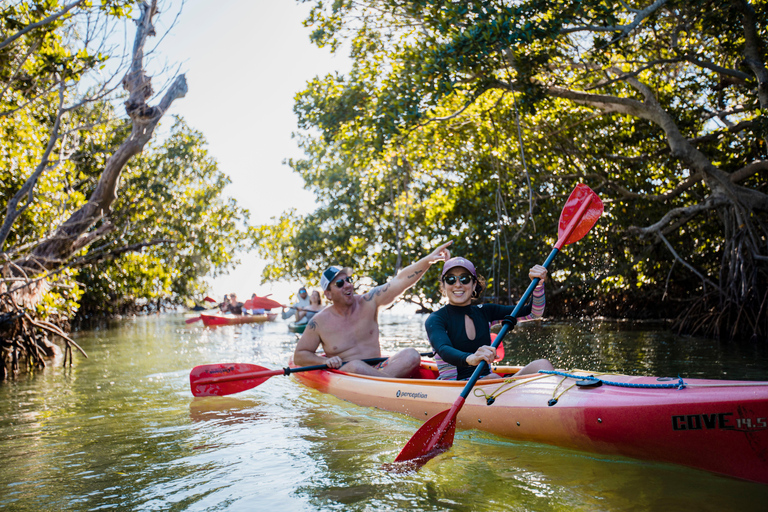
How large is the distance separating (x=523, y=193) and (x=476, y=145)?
4.42 ft

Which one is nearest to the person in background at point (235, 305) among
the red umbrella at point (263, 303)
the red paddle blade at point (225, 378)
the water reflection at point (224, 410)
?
the red umbrella at point (263, 303)

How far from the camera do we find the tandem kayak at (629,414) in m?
2.78

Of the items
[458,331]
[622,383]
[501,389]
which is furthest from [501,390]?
[622,383]

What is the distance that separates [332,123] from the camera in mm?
10594

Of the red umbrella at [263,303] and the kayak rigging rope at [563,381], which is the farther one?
the red umbrella at [263,303]

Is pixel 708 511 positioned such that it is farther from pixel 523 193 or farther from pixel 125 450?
pixel 523 193

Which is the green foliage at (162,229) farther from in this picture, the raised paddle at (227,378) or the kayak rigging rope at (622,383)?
the kayak rigging rope at (622,383)

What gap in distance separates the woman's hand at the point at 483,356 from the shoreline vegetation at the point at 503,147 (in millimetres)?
4236

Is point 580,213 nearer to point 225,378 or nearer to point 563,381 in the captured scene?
point 563,381

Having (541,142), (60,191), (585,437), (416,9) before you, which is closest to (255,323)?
(60,191)

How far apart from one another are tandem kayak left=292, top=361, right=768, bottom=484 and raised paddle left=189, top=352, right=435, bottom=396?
1.77m

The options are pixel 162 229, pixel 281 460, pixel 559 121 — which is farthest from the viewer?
pixel 162 229

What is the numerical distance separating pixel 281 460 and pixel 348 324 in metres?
1.90

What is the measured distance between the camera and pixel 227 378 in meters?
5.39
